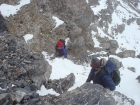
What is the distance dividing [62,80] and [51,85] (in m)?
1.30

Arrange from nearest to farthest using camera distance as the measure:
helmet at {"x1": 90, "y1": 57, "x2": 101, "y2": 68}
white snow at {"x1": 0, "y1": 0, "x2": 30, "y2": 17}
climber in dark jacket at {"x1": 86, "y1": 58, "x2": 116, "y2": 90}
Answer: climber in dark jacket at {"x1": 86, "y1": 58, "x2": 116, "y2": 90} < helmet at {"x1": 90, "y1": 57, "x2": 101, "y2": 68} < white snow at {"x1": 0, "y1": 0, "x2": 30, "y2": 17}

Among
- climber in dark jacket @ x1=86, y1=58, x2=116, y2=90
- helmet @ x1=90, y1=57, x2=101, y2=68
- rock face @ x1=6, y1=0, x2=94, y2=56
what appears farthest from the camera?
rock face @ x1=6, y1=0, x2=94, y2=56

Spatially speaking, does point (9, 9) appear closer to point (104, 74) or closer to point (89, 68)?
point (89, 68)

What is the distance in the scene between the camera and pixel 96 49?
78.6ft

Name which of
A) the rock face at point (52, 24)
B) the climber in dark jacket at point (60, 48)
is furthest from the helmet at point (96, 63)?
the rock face at point (52, 24)

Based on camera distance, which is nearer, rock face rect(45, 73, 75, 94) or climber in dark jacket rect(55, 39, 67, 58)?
rock face rect(45, 73, 75, 94)

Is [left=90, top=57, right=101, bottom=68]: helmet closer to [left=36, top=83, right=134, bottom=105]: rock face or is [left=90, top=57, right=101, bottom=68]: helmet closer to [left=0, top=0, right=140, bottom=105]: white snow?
[left=36, top=83, right=134, bottom=105]: rock face

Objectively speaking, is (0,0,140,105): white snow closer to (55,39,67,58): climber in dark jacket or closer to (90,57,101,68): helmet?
(55,39,67,58): climber in dark jacket

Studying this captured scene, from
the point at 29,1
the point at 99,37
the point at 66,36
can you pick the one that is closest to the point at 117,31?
the point at 99,37

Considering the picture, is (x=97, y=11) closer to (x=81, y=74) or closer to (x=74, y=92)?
(x=81, y=74)

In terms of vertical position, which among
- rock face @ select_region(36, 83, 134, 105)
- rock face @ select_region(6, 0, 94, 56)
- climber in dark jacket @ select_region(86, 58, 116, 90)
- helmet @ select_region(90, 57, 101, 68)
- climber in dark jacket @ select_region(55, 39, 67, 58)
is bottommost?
rock face @ select_region(36, 83, 134, 105)

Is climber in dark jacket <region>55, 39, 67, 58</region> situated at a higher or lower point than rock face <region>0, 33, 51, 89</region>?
higher

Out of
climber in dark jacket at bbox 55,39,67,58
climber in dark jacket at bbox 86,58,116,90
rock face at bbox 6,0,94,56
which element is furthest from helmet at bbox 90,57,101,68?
rock face at bbox 6,0,94,56

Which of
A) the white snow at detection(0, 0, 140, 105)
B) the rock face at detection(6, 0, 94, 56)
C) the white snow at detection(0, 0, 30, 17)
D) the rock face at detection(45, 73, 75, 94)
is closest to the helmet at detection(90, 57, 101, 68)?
the white snow at detection(0, 0, 140, 105)
